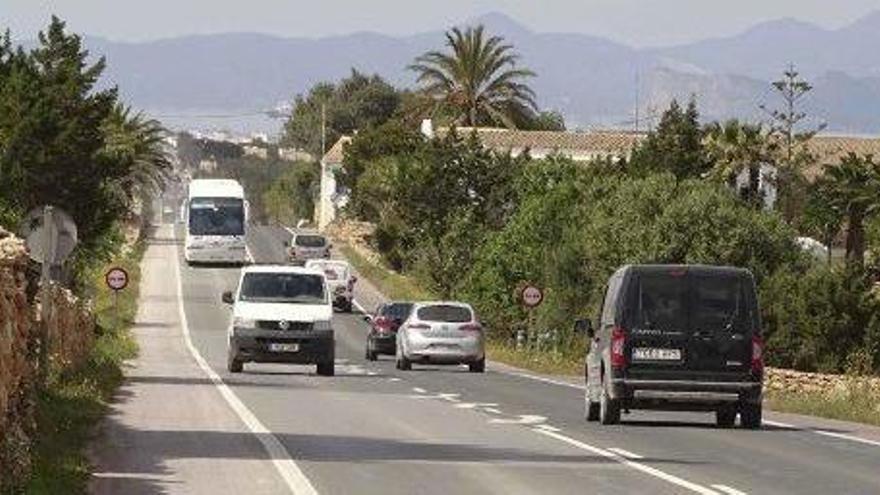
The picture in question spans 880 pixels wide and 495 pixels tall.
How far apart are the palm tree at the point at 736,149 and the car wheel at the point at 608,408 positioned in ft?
245

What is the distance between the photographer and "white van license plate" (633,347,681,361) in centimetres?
2833

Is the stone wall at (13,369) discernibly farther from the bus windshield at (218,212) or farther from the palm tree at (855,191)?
the bus windshield at (218,212)

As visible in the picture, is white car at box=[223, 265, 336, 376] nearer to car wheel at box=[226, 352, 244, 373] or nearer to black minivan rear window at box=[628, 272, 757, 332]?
car wheel at box=[226, 352, 244, 373]

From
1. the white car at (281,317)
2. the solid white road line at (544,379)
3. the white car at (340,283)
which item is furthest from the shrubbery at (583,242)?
the white car at (281,317)

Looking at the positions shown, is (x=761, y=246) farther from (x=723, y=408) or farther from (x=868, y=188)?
(x=723, y=408)

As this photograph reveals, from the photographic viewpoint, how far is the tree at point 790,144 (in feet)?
358

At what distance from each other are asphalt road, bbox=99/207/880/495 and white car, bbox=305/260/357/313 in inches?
2049

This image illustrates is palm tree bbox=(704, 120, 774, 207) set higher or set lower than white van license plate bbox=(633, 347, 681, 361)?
higher

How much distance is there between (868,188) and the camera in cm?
8288

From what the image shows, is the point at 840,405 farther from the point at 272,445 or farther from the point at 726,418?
the point at 272,445

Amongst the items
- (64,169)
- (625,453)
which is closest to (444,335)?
(64,169)

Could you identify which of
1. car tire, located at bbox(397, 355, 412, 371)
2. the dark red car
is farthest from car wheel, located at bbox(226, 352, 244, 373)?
the dark red car

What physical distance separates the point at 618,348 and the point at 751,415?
1.98 meters

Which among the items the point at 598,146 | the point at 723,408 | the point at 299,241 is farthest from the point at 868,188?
the point at 598,146
